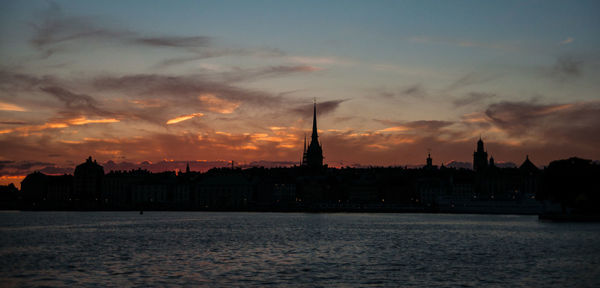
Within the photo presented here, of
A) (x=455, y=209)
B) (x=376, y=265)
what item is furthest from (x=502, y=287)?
(x=455, y=209)

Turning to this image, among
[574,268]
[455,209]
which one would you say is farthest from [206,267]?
[455,209]

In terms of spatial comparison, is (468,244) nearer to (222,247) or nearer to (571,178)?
(222,247)

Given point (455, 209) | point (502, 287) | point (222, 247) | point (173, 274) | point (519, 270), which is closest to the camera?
point (502, 287)

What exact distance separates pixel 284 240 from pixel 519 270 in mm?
31295

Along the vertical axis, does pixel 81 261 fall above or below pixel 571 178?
below

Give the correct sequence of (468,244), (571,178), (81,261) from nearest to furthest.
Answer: (81,261), (468,244), (571,178)

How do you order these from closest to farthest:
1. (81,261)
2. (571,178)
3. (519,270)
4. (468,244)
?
1. (519,270)
2. (81,261)
3. (468,244)
4. (571,178)

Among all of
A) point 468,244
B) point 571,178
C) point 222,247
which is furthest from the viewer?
point 571,178

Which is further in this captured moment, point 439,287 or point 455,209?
point 455,209

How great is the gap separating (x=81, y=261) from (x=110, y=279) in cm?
1140

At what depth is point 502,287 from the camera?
35.8m

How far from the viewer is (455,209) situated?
193 meters

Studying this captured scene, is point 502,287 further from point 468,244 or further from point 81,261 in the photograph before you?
point 468,244

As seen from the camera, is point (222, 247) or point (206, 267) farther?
point (222, 247)
